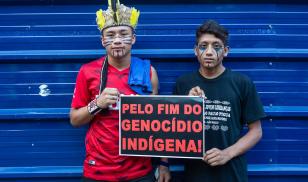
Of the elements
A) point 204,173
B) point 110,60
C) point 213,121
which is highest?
point 110,60

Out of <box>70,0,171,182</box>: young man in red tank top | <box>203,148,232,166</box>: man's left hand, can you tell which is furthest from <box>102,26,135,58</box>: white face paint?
<box>203,148,232,166</box>: man's left hand

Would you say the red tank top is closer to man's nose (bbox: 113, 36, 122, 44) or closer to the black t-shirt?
man's nose (bbox: 113, 36, 122, 44)

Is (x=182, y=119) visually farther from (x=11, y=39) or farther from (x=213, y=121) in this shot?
(x=11, y=39)

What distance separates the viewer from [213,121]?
2.07 m

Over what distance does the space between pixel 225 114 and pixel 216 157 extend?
0.23 m

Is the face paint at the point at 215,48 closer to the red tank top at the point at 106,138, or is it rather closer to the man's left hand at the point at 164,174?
the red tank top at the point at 106,138

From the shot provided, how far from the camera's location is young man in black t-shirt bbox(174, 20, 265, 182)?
6.69 feet

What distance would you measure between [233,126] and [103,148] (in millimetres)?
694

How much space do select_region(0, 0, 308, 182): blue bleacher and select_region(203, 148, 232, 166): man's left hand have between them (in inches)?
15.4

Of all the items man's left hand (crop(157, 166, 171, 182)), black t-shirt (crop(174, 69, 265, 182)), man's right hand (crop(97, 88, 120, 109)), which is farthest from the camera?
man's left hand (crop(157, 166, 171, 182))

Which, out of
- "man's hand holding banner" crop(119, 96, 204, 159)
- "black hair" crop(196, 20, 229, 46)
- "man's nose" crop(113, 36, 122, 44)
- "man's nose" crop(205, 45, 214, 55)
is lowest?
"man's hand holding banner" crop(119, 96, 204, 159)

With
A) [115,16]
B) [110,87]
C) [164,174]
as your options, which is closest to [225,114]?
[164,174]

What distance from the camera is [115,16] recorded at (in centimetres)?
198

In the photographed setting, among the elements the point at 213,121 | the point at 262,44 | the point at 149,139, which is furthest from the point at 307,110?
the point at 149,139
